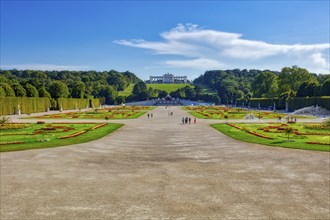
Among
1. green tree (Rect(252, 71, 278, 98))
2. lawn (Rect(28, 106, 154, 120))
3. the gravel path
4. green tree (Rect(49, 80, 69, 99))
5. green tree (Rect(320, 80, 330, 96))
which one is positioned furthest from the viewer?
green tree (Rect(252, 71, 278, 98))

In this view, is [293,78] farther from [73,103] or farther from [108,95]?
[108,95]

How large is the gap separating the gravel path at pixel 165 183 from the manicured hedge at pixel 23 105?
5151 centimetres

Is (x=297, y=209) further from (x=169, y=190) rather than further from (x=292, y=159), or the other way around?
(x=292, y=159)

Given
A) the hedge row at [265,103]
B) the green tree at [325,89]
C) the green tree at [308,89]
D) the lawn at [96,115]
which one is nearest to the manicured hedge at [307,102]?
the green tree at [325,89]

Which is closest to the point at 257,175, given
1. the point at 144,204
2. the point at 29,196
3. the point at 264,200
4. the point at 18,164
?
the point at 264,200

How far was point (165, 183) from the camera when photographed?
12211 millimetres

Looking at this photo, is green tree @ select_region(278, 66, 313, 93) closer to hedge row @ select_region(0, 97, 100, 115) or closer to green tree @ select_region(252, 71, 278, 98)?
green tree @ select_region(252, 71, 278, 98)

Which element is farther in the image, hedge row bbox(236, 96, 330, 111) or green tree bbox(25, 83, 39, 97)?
green tree bbox(25, 83, 39, 97)

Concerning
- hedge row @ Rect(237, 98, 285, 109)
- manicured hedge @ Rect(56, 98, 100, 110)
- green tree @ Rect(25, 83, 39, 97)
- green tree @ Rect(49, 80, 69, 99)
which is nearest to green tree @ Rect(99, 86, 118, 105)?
manicured hedge @ Rect(56, 98, 100, 110)

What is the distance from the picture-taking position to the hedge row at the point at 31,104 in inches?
2549

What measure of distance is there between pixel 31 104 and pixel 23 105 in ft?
11.6

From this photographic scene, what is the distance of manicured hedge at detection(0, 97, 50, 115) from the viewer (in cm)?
6431

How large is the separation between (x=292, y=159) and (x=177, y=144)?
325 inches

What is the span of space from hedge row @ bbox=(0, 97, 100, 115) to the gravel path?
5196 cm
